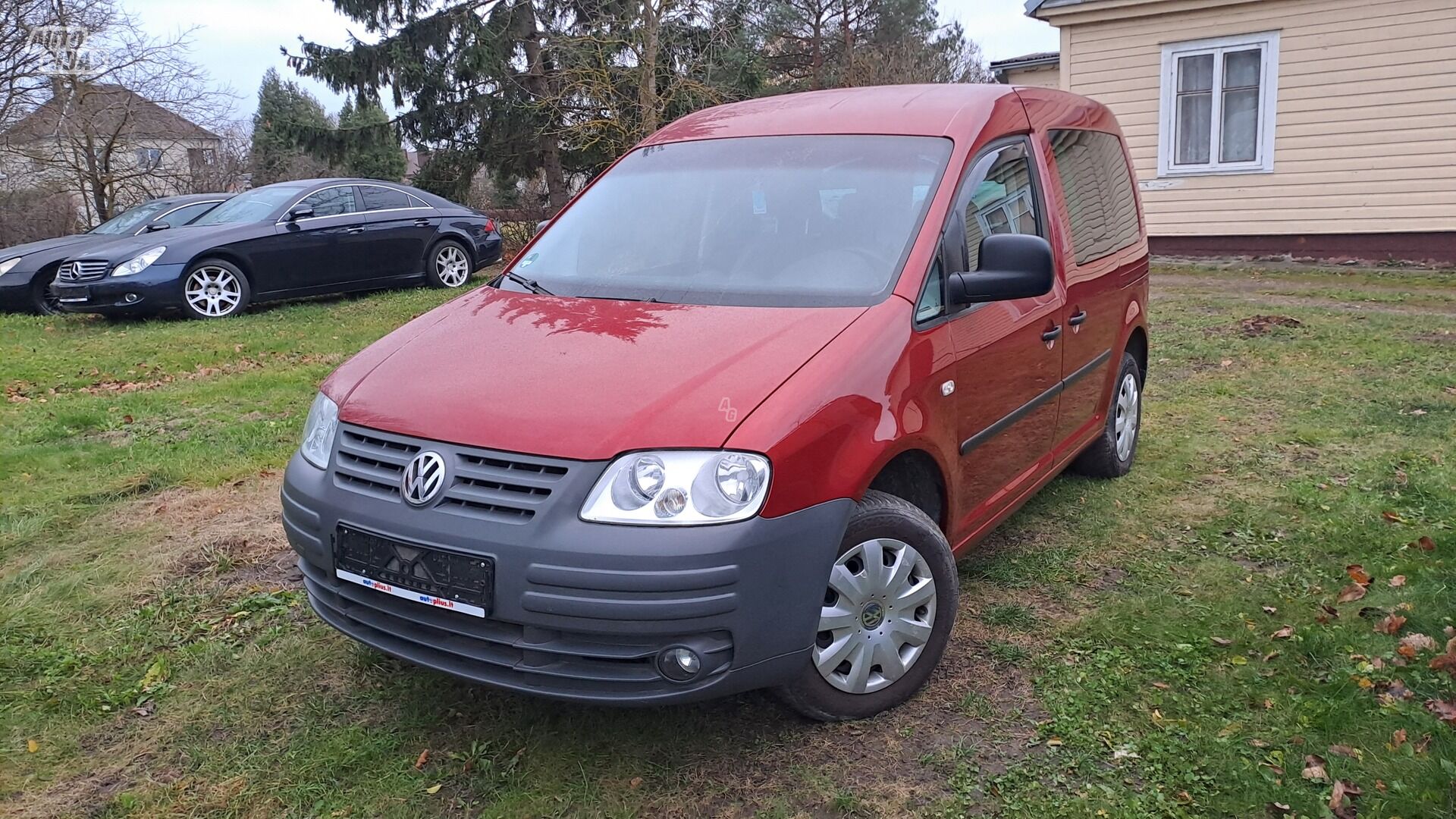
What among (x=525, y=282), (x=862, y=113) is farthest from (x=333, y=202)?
(x=862, y=113)

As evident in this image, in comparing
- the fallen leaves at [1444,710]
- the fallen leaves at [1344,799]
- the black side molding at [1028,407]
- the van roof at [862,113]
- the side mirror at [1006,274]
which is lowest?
the fallen leaves at [1344,799]

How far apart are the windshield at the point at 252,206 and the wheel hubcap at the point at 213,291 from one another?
A: 2.25 feet

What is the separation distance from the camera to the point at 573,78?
18.7 meters

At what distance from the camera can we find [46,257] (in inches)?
488

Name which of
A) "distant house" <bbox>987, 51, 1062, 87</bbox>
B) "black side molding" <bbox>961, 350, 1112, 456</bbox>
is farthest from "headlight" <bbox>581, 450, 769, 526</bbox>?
"distant house" <bbox>987, 51, 1062, 87</bbox>

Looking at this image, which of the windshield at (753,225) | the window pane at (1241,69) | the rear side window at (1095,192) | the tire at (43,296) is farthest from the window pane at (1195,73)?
the tire at (43,296)

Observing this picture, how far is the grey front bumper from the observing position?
8.32 ft

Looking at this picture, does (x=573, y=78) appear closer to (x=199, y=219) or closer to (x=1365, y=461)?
(x=199, y=219)

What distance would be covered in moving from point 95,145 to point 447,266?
→ 12.5 m

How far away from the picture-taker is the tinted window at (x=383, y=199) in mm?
12383

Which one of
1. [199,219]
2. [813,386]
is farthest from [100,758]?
[199,219]

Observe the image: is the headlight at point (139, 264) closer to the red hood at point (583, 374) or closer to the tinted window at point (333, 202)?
the tinted window at point (333, 202)

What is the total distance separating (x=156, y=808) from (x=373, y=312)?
30.4 feet

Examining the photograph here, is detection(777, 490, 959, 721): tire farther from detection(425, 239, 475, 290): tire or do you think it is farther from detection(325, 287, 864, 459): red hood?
detection(425, 239, 475, 290): tire
